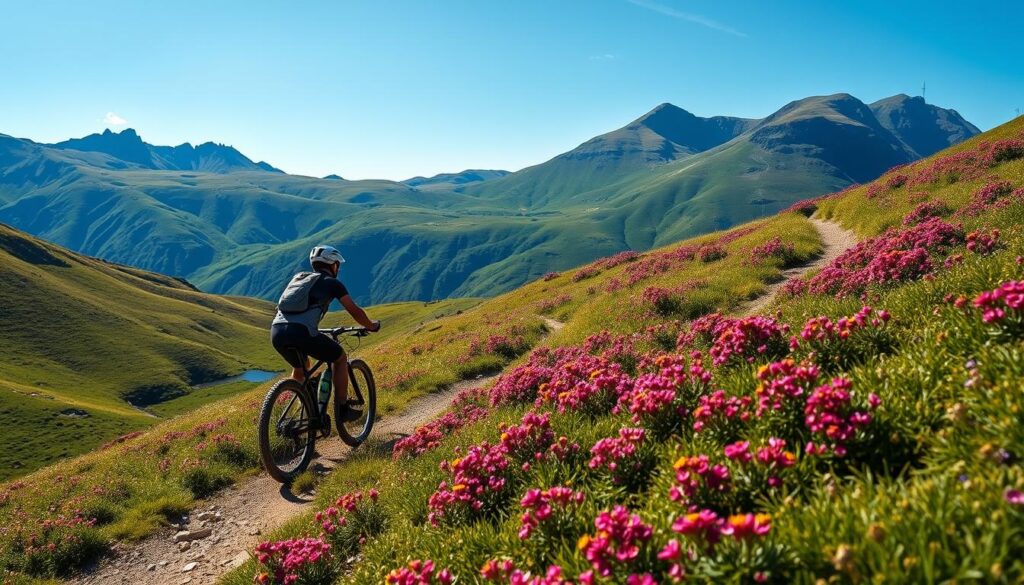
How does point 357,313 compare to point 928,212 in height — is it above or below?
below

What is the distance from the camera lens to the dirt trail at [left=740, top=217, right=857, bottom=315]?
18094mm

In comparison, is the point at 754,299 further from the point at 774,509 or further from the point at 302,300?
the point at 774,509

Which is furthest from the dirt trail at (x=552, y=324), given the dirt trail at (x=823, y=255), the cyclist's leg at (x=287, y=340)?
the cyclist's leg at (x=287, y=340)

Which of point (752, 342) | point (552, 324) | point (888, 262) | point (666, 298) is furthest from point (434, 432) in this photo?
point (552, 324)

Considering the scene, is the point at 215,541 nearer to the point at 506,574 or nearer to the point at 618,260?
the point at 506,574

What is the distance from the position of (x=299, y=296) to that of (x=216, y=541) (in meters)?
5.03

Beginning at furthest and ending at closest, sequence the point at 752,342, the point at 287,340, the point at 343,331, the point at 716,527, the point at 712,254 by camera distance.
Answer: the point at 712,254 → the point at 343,331 → the point at 287,340 → the point at 752,342 → the point at 716,527

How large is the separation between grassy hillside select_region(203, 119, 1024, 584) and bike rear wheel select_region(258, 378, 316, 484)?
2.19 metres

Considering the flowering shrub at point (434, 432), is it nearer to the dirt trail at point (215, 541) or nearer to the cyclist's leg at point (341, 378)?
the cyclist's leg at point (341, 378)

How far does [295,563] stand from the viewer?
6.79 metres

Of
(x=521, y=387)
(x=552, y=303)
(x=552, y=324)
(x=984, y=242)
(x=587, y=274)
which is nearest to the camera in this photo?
(x=984, y=242)

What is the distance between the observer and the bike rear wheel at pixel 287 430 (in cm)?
1117

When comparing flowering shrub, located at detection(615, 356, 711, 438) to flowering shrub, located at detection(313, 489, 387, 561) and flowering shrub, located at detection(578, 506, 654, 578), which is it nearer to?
flowering shrub, located at detection(578, 506, 654, 578)

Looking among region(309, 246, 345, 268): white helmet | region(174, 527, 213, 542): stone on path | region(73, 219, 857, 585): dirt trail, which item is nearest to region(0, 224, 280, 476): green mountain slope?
region(73, 219, 857, 585): dirt trail
